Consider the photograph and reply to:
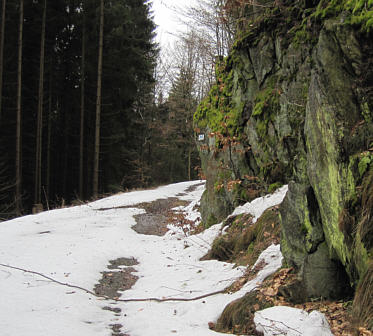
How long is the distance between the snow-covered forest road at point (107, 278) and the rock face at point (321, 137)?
2.53 ft

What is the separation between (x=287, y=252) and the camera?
146 inches

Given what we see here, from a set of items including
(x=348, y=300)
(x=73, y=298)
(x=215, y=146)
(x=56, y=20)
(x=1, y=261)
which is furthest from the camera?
(x=56, y=20)

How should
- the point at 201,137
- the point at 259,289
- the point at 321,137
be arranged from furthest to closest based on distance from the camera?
1. the point at 201,137
2. the point at 259,289
3. the point at 321,137

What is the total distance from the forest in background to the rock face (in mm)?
12749

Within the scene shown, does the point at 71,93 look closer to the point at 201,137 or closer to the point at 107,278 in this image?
the point at 201,137

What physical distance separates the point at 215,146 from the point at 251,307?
529cm

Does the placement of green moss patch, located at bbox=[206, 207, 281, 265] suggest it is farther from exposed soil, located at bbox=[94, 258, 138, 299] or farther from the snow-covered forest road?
exposed soil, located at bbox=[94, 258, 138, 299]

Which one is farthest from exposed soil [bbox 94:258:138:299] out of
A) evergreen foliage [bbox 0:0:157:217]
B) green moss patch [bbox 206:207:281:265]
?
evergreen foliage [bbox 0:0:157:217]

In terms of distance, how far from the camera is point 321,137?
10.5 feet

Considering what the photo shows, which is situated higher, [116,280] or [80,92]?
[80,92]

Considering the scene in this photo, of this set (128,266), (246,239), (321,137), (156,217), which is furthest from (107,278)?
(156,217)

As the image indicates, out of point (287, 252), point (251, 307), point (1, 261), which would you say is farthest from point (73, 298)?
point (287, 252)

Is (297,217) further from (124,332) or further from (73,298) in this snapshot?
(73,298)

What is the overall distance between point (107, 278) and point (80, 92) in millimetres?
20001
